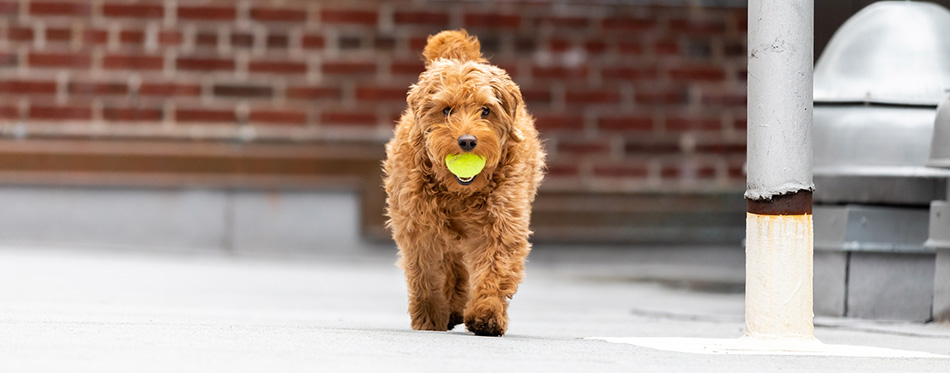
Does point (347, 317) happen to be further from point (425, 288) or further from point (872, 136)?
point (872, 136)

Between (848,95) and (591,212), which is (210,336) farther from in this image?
(591,212)

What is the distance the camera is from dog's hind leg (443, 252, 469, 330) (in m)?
6.07

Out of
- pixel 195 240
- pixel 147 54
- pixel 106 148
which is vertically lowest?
pixel 195 240

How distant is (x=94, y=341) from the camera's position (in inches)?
176

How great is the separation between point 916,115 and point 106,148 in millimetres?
6355

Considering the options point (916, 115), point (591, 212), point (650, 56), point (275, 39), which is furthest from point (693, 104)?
point (916, 115)

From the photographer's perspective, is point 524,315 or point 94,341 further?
point 524,315

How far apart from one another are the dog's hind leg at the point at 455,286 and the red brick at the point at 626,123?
5.50 m

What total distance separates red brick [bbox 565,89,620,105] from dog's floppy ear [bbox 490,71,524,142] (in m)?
5.70

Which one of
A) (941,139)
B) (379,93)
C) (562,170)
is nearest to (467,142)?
(941,139)

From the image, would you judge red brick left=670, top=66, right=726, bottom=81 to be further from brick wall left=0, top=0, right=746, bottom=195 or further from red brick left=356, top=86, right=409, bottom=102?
red brick left=356, top=86, right=409, bottom=102

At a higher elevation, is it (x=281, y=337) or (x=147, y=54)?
(x=147, y=54)

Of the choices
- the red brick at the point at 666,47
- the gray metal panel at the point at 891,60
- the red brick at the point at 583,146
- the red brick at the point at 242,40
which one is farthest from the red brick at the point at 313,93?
the gray metal panel at the point at 891,60

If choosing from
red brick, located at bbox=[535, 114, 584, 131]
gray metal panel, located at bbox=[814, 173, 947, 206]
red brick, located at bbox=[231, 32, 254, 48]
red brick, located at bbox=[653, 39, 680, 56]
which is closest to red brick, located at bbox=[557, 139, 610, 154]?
red brick, located at bbox=[535, 114, 584, 131]
